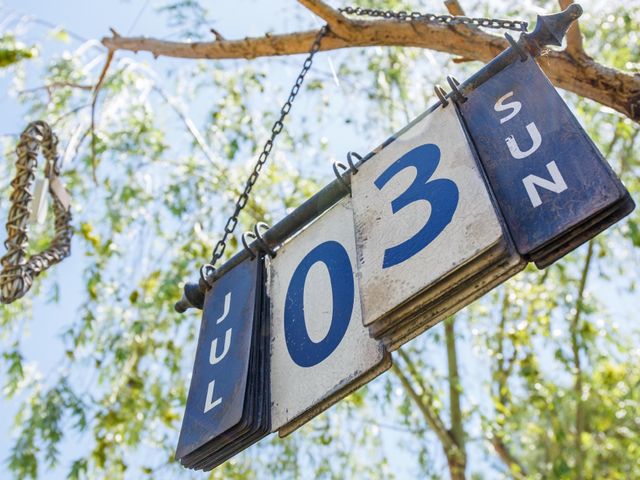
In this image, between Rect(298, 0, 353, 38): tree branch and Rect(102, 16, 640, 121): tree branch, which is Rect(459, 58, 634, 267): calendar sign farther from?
Rect(298, 0, 353, 38): tree branch

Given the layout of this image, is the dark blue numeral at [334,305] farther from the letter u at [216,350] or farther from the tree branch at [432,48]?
the tree branch at [432,48]

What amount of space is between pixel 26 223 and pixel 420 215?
68.2 inches

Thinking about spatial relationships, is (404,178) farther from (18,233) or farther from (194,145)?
(194,145)

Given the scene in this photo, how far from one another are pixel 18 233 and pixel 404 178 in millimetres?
1553

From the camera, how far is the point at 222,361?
1.87 metres

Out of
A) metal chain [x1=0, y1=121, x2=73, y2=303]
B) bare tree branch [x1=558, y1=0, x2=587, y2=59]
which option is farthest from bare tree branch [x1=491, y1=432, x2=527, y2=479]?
bare tree branch [x1=558, y1=0, x2=587, y2=59]

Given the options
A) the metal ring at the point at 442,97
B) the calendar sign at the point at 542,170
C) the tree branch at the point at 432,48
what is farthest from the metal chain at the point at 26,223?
the calendar sign at the point at 542,170

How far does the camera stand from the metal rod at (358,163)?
5.66ft

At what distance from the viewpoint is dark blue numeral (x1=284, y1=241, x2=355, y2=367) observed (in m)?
1.68

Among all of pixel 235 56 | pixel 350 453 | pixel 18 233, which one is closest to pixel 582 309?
pixel 350 453

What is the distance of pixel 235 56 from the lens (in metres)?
3.09

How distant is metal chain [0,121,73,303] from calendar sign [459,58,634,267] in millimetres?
1595

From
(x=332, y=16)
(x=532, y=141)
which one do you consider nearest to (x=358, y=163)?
(x=532, y=141)

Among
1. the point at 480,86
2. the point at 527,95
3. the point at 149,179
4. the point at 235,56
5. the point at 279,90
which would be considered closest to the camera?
the point at 527,95
